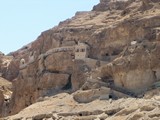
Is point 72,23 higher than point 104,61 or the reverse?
higher

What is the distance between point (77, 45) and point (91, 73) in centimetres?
877

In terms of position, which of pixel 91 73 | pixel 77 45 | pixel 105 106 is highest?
pixel 77 45

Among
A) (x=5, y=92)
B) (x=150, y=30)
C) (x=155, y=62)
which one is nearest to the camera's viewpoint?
(x=155, y=62)

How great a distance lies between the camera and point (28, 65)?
80.9 meters

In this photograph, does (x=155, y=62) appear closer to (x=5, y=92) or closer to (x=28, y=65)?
(x=28, y=65)

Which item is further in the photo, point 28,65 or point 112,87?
point 28,65

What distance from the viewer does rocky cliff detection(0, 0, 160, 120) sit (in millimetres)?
56219

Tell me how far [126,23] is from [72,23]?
16.3 m

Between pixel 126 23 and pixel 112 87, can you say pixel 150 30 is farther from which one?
pixel 112 87

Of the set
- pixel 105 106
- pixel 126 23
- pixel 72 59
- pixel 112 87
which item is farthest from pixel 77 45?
pixel 105 106

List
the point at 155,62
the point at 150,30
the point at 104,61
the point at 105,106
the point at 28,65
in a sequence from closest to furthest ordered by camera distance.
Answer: the point at 105,106, the point at 155,62, the point at 150,30, the point at 104,61, the point at 28,65

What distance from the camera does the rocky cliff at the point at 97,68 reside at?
184ft

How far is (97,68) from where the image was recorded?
6469 centimetres

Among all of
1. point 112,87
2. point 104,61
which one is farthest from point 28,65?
point 112,87
